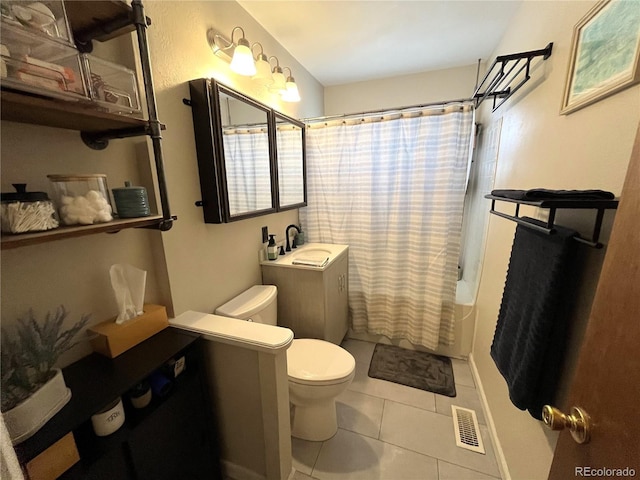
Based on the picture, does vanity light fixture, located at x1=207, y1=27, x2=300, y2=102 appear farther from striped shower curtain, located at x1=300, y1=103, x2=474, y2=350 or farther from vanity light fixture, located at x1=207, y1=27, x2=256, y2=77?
striped shower curtain, located at x1=300, y1=103, x2=474, y2=350

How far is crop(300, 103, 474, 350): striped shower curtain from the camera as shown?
6.15ft

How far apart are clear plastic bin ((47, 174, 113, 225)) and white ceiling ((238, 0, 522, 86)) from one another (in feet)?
4.48

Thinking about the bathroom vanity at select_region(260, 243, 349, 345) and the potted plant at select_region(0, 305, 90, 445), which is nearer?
the potted plant at select_region(0, 305, 90, 445)

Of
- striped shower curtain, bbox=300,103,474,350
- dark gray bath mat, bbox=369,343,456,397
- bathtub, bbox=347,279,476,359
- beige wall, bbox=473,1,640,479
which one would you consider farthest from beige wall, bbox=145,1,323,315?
bathtub, bbox=347,279,476,359

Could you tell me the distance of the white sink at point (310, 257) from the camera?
5.82ft

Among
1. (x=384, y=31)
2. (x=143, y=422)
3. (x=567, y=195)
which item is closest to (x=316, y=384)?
(x=143, y=422)

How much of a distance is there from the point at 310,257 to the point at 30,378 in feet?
5.00

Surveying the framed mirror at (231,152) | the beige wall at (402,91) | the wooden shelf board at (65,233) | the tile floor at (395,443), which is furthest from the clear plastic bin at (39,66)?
the beige wall at (402,91)

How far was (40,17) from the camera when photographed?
650 mm

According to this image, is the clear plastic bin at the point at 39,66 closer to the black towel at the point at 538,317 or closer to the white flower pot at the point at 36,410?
the white flower pot at the point at 36,410

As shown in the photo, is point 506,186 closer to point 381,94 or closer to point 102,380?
point 381,94

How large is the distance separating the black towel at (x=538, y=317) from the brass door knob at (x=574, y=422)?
0.26 meters

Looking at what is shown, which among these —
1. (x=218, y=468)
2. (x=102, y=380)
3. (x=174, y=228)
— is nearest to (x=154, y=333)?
(x=102, y=380)

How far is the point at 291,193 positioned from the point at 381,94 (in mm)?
1455
